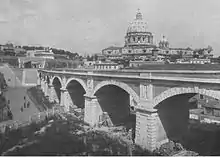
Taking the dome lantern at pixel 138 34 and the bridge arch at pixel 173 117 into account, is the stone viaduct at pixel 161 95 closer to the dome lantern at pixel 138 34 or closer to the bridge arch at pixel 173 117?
the bridge arch at pixel 173 117

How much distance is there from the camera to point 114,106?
98.2 feet

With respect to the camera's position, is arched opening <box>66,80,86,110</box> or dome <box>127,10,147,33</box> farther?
dome <box>127,10,147,33</box>

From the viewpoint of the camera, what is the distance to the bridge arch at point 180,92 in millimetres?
14707

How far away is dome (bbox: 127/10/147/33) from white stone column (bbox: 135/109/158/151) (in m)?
75.1

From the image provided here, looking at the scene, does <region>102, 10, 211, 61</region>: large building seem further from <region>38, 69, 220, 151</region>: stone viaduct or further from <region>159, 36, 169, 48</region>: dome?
<region>38, 69, 220, 151</region>: stone viaduct

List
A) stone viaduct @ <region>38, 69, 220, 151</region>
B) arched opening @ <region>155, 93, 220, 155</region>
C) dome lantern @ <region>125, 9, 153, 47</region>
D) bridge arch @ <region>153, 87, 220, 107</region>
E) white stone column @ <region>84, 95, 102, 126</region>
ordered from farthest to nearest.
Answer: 1. dome lantern @ <region>125, 9, 153, 47</region>
2. white stone column @ <region>84, 95, 102, 126</region>
3. arched opening @ <region>155, 93, 220, 155</region>
4. stone viaduct @ <region>38, 69, 220, 151</region>
5. bridge arch @ <region>153, 87, 220, 107</region>

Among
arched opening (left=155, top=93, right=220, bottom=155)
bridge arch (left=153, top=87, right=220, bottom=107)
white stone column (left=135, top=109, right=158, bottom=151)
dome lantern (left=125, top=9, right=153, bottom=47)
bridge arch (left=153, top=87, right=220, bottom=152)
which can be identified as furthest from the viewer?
dome lantern (left=125, top=9, right=153, bottom=47)

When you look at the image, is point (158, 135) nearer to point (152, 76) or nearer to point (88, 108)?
point (152, 76)

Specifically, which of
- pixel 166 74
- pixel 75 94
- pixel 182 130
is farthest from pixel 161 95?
pixel 75 94

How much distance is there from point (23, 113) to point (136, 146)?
61.3ft

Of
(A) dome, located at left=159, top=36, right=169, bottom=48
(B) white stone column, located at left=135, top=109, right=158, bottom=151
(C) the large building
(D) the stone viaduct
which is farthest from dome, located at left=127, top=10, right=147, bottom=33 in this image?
(B) white stone column, located at left=135, top=109, right=158, bottom=151

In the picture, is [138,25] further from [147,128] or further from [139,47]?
[147,128]

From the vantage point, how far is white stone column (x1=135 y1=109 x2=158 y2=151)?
18.9 meters

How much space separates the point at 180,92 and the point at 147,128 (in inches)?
174
